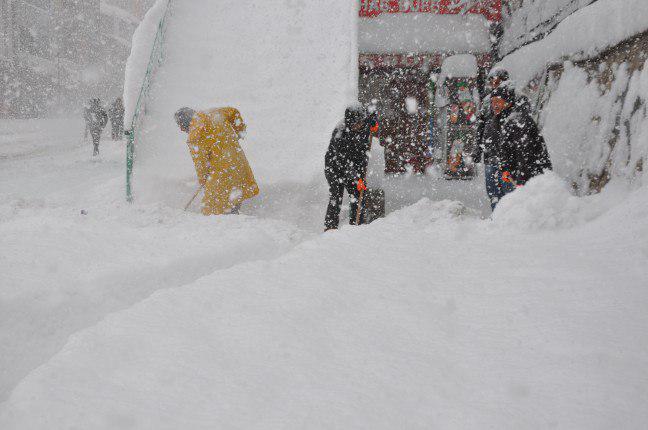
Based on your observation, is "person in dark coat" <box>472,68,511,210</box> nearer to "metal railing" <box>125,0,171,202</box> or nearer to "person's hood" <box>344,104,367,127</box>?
"person's hood" <box>344,104,367,127</box>

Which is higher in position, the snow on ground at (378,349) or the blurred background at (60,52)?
the blurred background at (60,52)

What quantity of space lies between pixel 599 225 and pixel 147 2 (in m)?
43.2

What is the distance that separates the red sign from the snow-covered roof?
12cm

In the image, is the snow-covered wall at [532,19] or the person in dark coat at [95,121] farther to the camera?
the person in dark coat at [95,121]

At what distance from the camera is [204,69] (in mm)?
7508

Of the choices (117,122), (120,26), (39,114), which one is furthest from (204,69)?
(120,26)

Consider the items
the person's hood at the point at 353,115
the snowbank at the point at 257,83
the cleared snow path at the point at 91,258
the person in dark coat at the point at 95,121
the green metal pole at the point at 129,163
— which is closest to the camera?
the cleared snow path at the point at 91,258

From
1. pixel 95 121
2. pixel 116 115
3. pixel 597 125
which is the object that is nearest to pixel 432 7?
pixel 597 125

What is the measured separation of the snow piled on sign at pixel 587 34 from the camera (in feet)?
12.6

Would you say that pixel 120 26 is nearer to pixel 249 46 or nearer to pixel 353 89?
pixel 249 46

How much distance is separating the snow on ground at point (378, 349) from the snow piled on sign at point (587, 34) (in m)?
2.73

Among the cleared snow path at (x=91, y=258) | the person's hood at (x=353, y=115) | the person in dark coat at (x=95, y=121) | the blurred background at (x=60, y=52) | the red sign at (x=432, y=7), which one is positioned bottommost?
the cleared snow path at (x=91, y=258)

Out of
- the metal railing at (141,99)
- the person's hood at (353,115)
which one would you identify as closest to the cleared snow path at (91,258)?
the metal railing at (141,99)

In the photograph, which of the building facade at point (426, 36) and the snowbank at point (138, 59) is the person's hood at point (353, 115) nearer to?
the snowbank at point (138, 59)
